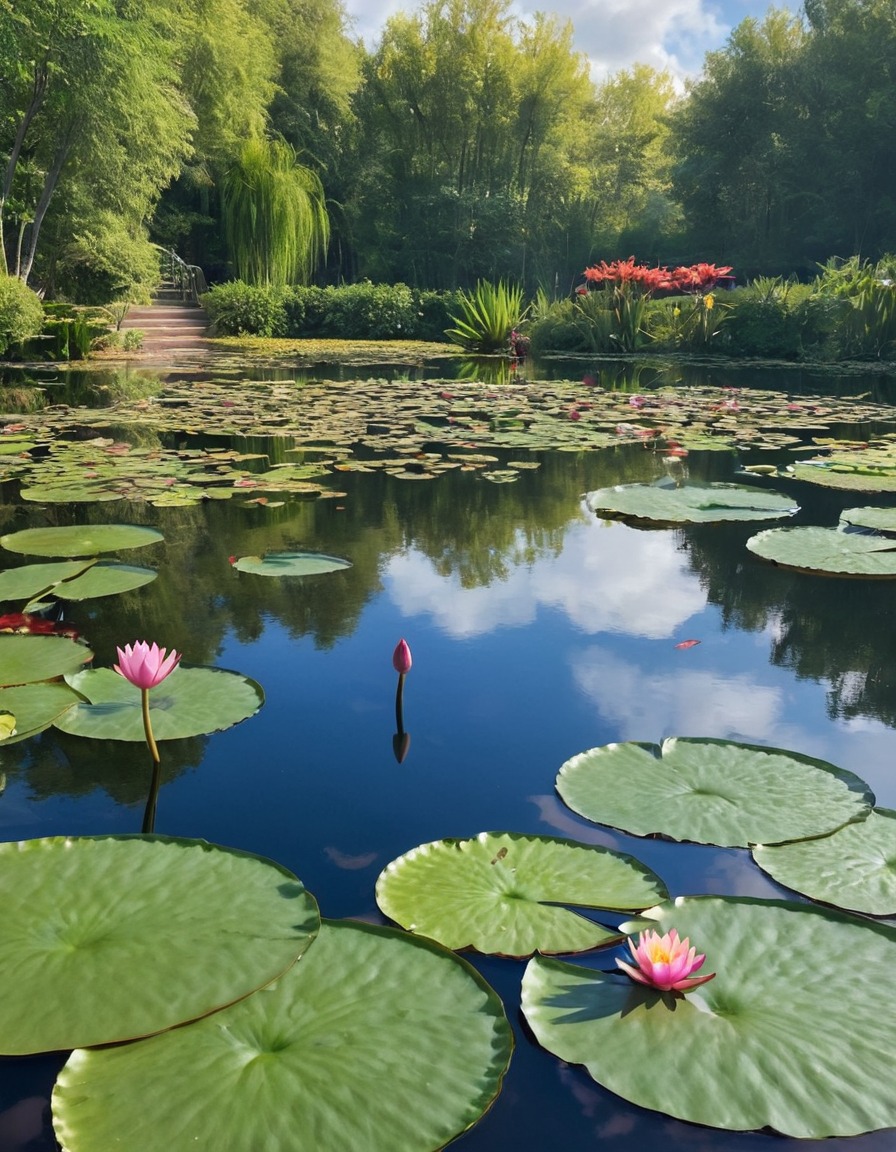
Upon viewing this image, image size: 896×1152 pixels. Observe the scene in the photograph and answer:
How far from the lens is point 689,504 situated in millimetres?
2762

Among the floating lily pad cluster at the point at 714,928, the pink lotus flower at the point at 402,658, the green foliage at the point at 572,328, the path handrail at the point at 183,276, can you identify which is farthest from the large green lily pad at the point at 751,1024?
the path handrail at the point at 183,276

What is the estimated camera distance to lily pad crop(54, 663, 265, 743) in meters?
1.31

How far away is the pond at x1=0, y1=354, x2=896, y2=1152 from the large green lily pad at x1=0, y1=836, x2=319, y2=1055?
0.13ft

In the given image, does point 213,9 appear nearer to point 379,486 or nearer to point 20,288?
point 20,288

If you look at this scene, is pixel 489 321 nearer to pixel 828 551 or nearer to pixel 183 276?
pixel 183 276

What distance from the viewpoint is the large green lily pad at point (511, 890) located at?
871 millimetres

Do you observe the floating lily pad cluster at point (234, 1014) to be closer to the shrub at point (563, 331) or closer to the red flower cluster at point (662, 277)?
the red flower cluster at point (662, 277)

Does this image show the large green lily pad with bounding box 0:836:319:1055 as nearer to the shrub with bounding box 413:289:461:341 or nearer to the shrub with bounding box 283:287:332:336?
the shrub with bounding box 283:287:332:336

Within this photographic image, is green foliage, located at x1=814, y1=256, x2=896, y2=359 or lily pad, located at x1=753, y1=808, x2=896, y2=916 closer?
lily pad, located at x1=753, y1=808, x2=896, y2=916

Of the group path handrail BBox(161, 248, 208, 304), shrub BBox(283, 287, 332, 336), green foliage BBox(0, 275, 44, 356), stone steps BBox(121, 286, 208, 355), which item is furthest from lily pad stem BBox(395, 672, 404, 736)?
path handrail BBox(161, 248, 208, 304)

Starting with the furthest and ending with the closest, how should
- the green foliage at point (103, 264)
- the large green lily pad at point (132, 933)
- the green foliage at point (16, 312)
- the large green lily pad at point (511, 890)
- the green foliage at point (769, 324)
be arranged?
1. the green foliage at point (103, 264)
2. the green foliage at point (769, 324)
3. the green foliage at point (16, 312)
4. the large green lily pad at point (511, 890)
5. the large green lily pad at point (132, 933)

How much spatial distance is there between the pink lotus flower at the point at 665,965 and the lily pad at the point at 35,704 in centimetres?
→ 94

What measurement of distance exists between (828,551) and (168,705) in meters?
1.71

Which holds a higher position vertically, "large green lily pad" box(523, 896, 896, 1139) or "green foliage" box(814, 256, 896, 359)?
"green foliage" box(814, 256, 896, 359)
